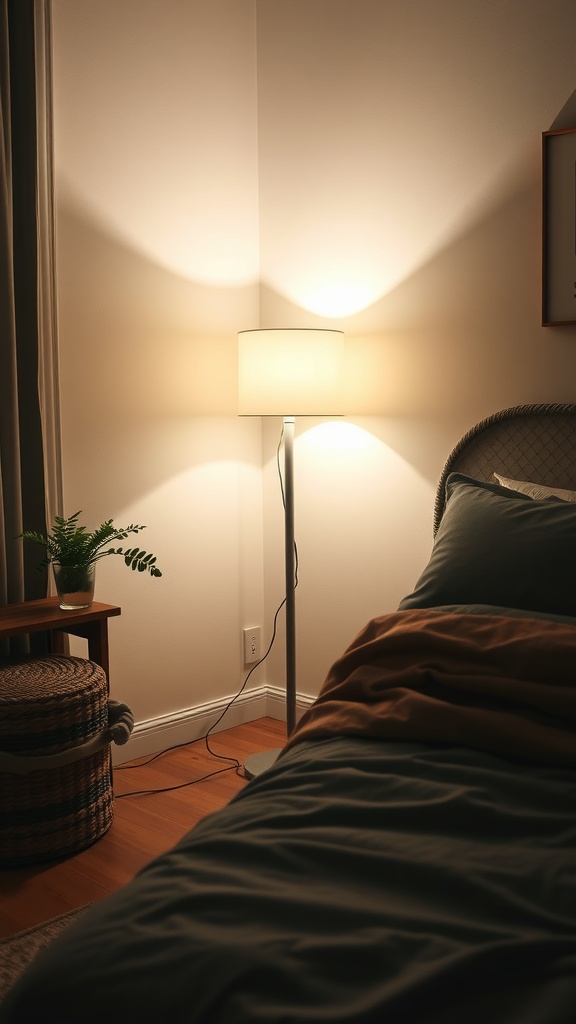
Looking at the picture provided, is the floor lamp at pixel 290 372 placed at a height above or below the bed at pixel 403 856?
above

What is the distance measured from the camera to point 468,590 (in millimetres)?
1959

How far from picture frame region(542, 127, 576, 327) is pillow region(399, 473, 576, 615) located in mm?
694

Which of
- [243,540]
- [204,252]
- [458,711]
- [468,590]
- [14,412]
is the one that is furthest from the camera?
[243,540]

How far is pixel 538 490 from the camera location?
2365 mm

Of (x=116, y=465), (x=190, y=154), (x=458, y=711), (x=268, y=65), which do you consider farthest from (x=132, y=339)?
(x=458, y=711)

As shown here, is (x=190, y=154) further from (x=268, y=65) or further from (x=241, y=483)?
(x=241, y=483)

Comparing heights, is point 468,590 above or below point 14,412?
below

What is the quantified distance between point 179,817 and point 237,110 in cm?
241

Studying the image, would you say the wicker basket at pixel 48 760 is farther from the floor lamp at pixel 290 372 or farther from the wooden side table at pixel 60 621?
the floor lamp at pixel 290 372

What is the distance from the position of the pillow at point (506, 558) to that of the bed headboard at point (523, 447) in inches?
16.7

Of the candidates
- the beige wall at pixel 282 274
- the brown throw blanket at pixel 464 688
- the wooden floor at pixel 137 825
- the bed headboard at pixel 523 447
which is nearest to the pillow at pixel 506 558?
the brown throw blanket at pixel 464 688

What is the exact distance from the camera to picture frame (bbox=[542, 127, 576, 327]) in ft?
8.18

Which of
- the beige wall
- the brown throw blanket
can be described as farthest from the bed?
the beige wall

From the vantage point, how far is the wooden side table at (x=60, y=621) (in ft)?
7.79
